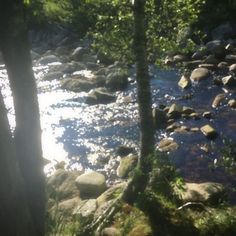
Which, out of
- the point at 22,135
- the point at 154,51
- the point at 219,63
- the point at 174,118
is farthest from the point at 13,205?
the point at 219,63

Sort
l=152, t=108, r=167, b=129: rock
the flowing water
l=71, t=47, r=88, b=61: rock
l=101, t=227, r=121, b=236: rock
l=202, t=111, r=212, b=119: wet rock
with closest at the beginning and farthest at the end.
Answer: l=101, t=227, r=121, b=236: rock < the flowing water < l=152, t=108, r=167, b=129: rock < l=202, t=111, r=212, b=119: wet rock < l=71, t=47, r=88, b=61: rock

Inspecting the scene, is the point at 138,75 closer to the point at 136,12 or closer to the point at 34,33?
the point at 136,12

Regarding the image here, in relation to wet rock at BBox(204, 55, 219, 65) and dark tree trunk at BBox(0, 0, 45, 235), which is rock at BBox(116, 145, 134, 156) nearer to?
wet rock at BBox(204, 55, 219, 65)

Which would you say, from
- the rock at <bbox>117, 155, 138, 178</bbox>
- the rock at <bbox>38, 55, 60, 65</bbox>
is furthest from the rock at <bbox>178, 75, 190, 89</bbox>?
the rock at <bbox>38, 55, 60, 65</bbox>

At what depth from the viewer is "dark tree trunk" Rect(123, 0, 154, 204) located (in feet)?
28.5

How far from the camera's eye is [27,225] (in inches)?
136

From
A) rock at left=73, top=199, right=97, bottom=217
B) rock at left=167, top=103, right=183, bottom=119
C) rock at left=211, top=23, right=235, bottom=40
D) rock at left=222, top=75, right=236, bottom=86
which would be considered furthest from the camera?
rock at left=211, top=23, right=235, bottom=40

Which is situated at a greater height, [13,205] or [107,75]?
[13,205]

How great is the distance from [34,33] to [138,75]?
3670cm

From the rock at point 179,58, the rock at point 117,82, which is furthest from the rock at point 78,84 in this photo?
the rock at point 179,58

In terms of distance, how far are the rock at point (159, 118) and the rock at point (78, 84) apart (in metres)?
6.95

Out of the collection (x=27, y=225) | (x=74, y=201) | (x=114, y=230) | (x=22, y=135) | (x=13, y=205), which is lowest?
(x=74, y=201)

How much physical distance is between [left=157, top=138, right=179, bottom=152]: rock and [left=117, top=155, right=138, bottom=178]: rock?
5.27 ft

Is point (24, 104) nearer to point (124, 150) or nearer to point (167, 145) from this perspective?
point (124, 150)
